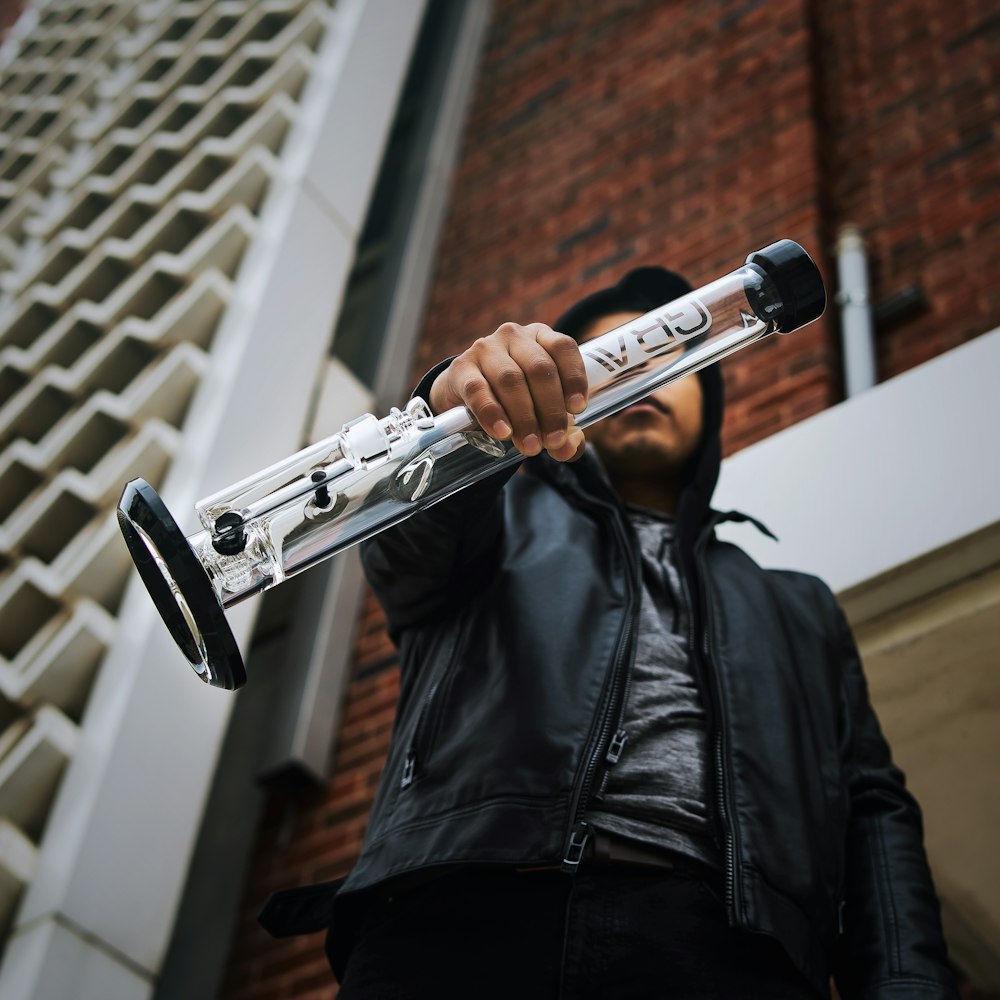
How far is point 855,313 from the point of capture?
328 centimetres

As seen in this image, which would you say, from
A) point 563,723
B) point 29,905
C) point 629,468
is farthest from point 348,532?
point 29,905

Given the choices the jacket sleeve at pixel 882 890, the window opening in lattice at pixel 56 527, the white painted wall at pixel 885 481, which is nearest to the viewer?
the jacket sleeve at pixel 882 890

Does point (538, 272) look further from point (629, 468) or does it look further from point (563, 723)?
point (563, 723)

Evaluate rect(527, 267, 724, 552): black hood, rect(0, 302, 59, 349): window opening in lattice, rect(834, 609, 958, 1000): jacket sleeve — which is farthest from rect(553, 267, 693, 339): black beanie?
rect(0, 302, 59, 349): window opening in lattice

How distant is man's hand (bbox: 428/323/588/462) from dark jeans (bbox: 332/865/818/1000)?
0.45 metres

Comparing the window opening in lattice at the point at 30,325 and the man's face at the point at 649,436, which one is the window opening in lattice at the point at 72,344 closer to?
the window opening in lattice at the point at 30,325

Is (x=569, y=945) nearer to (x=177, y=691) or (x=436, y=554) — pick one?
(x=436, y=554)

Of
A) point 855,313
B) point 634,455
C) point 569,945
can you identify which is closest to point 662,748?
point 569,945

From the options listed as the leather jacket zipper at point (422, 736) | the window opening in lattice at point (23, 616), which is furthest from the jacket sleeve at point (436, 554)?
the window opening in lattice at point (23, 616)

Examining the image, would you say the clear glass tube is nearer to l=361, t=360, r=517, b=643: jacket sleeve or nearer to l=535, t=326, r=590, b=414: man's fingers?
l=535, t=326, r=590, b=414: man's fingers

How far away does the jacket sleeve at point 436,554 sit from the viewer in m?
1.56

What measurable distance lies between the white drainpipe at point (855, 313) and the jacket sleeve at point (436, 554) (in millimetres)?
1688

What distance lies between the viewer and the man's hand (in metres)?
1.21

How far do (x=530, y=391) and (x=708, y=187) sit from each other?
9.49ft
